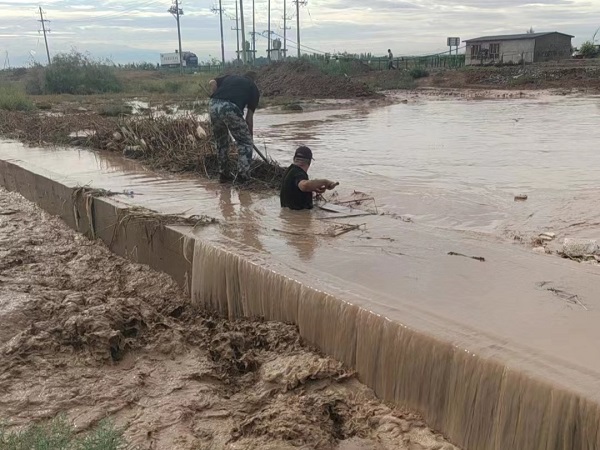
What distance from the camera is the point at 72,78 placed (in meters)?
41.6

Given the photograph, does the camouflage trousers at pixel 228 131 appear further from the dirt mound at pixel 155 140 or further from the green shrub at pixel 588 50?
the green shrub at pixel 588 50

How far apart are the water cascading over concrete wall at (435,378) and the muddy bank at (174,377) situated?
0.12 m

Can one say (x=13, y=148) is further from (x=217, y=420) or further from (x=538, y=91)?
(x=538, y=91)

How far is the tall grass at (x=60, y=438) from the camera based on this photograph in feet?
10.0

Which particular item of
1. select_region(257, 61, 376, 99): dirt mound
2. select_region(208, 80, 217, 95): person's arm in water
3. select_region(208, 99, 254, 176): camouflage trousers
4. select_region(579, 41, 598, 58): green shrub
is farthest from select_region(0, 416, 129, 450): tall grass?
select_region(579, 41, 598, 58): green shrub

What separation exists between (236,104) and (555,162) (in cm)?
692

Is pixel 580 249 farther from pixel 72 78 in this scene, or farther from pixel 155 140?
pixel 72 78

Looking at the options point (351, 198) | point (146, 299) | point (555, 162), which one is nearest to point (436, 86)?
point (555, 162)

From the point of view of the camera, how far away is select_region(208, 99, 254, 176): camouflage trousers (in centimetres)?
811

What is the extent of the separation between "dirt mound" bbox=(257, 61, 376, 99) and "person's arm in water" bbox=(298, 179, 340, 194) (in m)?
29.9

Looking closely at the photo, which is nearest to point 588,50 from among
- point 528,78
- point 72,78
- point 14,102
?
point 528,78

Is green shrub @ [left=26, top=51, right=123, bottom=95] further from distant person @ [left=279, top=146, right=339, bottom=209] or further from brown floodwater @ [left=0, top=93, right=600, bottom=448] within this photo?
distant person @ [left=279, top=146, right=339, bottom=209]

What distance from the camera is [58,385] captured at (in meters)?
4.30

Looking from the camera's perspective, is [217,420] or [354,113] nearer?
[217,420]
